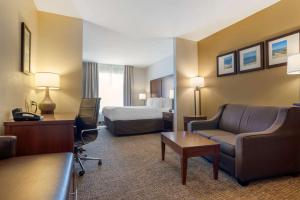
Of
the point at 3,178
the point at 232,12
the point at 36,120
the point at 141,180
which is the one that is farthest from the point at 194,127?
the point at 3,178

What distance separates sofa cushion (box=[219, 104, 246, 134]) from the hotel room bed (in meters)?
2.08

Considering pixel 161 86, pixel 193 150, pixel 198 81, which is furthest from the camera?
pixel 161 86

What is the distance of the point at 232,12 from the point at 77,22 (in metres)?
2.86

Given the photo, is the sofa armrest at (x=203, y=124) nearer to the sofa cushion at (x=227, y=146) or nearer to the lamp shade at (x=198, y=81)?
the sofa cushion at (x=227, y=146)

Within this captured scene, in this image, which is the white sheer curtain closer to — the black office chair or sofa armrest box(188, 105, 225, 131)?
the black office chair

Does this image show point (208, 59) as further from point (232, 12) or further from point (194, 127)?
point (194, 127)

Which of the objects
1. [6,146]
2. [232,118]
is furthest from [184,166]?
[6,146]

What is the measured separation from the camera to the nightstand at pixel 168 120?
4489 millimetres

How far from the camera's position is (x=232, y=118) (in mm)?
2992

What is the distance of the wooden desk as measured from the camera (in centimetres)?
167

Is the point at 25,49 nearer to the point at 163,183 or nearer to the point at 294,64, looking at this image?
the point at 163,183

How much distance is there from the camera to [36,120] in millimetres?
1745

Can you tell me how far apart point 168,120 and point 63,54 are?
2.99 metres

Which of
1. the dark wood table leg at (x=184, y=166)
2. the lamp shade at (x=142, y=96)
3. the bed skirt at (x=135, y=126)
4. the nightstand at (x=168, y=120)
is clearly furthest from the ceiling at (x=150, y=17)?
the lamp shade at (x=142, y=96)
